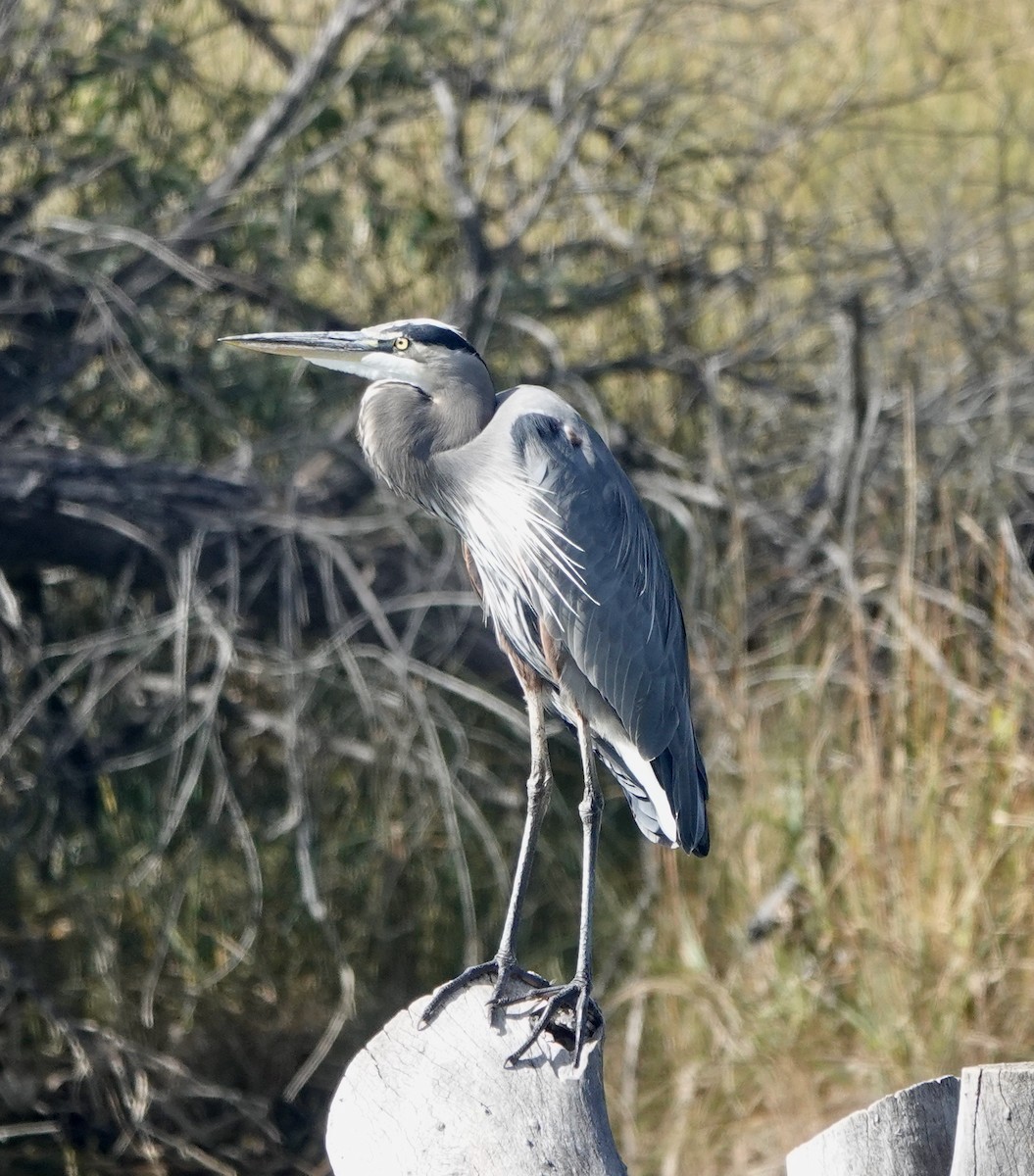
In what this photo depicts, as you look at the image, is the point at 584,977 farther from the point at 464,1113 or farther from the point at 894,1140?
the point at 894,1140

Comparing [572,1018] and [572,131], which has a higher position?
[572,131]

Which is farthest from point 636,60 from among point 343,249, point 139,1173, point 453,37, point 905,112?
point 139,1173

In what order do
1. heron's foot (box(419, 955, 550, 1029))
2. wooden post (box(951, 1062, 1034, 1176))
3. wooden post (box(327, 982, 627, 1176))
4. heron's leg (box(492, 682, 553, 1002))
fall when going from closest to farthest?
wooden post (box(951, 1062, 1034, 1176))
wooden post (box(327, 982, 627, 1176))
heron's foot (box(419, 955, 550, 1029))
heron's leg (box(492, 682, 553, 1002))

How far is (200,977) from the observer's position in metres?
4.81

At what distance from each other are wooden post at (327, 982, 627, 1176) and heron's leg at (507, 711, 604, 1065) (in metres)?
0.07

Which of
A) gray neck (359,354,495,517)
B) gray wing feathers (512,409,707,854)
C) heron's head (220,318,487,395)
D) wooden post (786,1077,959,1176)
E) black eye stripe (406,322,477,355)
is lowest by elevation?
wooden post (786,1077,959,1176)

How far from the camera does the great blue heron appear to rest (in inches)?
117

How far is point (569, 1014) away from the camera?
2.59 m

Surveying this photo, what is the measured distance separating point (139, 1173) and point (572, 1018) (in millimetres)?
2753

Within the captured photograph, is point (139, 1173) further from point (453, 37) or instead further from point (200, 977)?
point (453, 37)

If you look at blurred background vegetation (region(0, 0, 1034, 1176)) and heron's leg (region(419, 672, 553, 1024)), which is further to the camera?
blurred background vegetation (region(0, 0, 1034, 1176))

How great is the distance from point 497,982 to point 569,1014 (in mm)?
136

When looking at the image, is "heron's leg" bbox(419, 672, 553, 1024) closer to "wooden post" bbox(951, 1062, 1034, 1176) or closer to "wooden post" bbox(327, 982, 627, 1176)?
"wooden post" bbox(327, 982, 627, 1176)

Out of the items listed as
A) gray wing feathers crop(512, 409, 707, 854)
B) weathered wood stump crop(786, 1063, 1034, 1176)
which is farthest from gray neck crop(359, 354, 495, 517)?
weathered wood stump crop(786, 1063, 1034, 1176)
